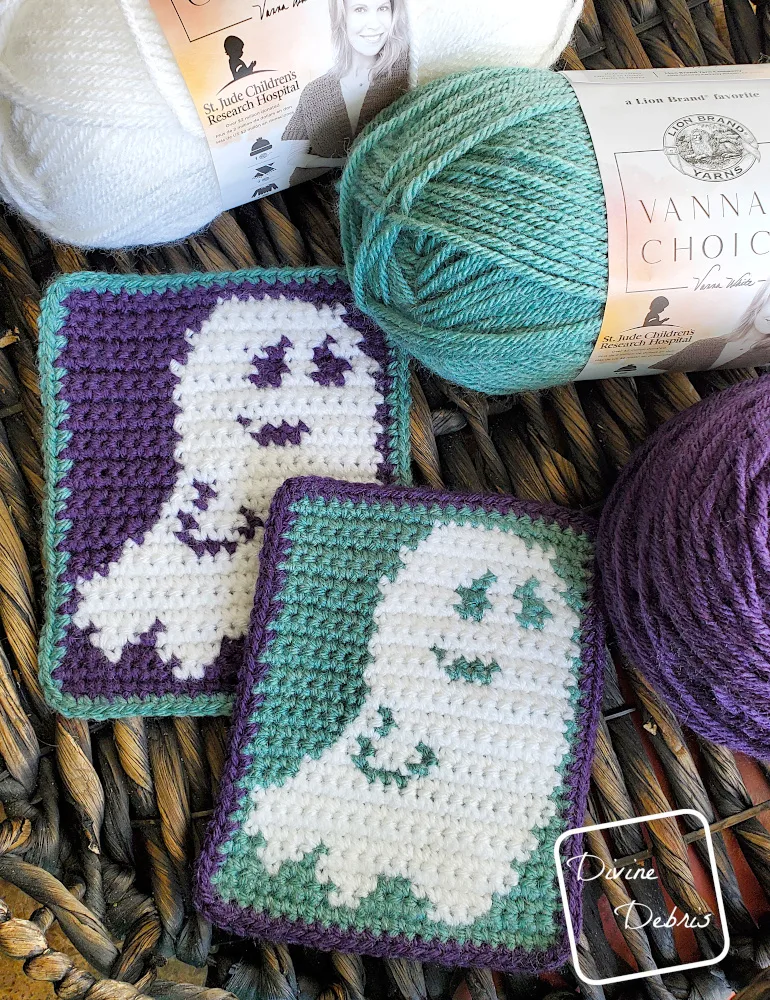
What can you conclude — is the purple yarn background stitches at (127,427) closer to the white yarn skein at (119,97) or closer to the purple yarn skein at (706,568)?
the white yarn skein at (119,97)

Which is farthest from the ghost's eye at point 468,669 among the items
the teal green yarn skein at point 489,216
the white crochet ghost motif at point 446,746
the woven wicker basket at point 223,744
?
the teal green yarn skein at point 489,216

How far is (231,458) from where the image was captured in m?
0.66

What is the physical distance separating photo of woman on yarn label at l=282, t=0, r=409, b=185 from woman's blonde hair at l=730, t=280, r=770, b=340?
286mm

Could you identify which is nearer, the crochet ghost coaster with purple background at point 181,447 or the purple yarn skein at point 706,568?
the purple yarn skein at point 706,568

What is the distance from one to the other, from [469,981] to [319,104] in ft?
2.06

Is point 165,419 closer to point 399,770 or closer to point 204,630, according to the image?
point 204,630

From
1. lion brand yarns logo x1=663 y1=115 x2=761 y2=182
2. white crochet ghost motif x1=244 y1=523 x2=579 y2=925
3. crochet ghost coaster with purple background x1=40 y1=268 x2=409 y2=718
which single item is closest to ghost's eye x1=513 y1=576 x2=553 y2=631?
white crochet ghost motif x1=244 y1=523 x2=579 y2=925

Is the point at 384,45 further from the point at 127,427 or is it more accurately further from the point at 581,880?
the point at 581,880

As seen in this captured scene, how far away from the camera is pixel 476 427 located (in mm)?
695

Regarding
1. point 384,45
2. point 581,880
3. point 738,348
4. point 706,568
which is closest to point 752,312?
point 738,348

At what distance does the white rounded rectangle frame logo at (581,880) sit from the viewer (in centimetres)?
59

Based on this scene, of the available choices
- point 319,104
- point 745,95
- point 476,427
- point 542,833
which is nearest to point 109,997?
point 542,833

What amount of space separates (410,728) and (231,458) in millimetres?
243

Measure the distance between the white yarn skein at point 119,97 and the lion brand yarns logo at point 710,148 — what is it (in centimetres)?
13
